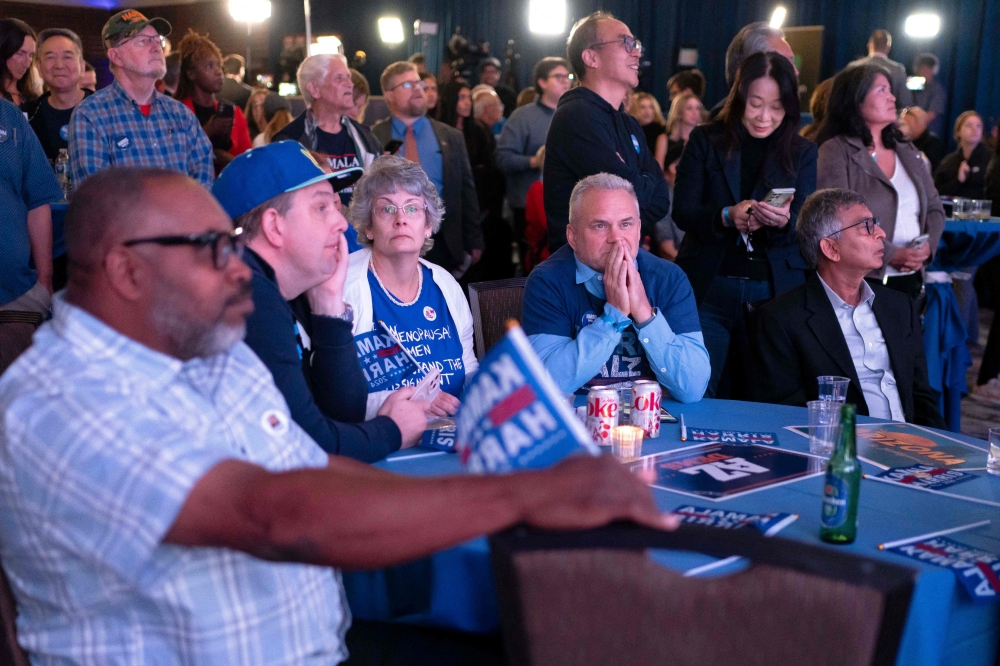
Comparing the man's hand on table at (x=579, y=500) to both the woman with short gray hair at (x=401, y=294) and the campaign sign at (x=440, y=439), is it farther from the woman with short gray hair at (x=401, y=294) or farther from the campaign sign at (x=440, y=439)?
the woman with short gray hair at (x=401, y=294)

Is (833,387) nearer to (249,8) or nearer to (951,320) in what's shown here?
(951,320)

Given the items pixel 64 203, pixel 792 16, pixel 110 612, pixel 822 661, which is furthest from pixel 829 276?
pixel 792 16

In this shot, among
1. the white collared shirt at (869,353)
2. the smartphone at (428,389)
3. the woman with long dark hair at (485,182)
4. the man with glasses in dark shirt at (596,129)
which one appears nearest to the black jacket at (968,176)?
the woman with long dark hair at (485,182)

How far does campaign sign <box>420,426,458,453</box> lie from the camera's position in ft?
6.61

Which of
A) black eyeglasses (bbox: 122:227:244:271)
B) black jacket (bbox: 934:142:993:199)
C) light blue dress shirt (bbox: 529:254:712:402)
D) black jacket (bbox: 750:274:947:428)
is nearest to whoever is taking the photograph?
black eyeglasses (bbox: 122:227:244:271)

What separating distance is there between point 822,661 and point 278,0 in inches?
597

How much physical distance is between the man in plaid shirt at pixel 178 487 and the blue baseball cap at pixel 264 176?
0.68 metres

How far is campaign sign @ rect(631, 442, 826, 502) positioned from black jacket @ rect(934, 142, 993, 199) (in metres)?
6.41

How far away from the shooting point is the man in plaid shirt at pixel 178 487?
1.00m

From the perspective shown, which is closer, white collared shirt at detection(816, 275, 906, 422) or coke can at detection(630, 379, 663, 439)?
coke can at detection(630, 379, 663, 439)

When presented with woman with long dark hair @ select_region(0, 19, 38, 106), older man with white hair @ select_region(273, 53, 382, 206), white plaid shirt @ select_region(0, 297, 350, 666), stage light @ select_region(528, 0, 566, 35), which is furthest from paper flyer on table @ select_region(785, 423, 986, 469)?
stage light @ select_region(528, 0, 566, 35)

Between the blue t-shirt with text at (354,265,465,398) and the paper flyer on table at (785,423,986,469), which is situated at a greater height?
the blue t-shirt with text at (354,265,465,398)

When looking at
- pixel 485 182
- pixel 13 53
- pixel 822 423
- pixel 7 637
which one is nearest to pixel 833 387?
pixel 822 423

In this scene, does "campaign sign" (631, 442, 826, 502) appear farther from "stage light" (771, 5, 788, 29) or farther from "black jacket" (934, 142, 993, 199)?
"stage light" (771, 5, 788, 29)
